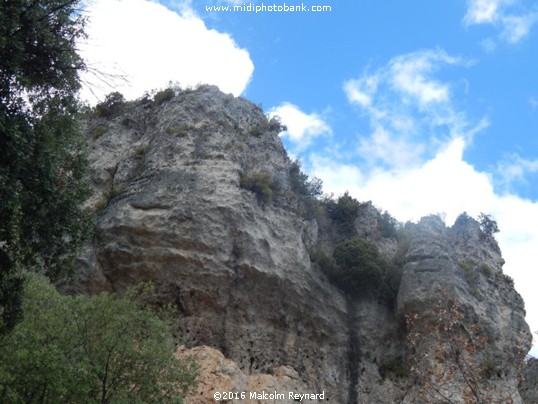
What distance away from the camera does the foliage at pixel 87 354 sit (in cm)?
1540

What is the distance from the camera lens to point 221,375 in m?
21.8

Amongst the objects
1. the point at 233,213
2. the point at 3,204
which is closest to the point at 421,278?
the point at 233,213

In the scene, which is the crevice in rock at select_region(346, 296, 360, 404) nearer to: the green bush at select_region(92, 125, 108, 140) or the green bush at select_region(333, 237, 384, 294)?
the green bush at select_region(333, 237, 384, 294)

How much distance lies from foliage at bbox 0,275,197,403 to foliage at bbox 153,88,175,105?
18.8m

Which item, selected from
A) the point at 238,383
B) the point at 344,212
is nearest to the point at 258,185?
the point at 344,212

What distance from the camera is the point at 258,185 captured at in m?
28.6

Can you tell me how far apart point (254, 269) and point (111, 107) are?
16.8 m

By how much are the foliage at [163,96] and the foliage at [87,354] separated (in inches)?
738

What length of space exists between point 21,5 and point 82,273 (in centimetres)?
1401

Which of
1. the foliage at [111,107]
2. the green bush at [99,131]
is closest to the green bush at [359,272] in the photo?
the green bush at [99,131]

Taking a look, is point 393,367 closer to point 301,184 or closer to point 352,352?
point 352,352

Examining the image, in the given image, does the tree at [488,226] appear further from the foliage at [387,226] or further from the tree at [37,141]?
the tree at [37,141]

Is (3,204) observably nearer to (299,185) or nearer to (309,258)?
(309,258)

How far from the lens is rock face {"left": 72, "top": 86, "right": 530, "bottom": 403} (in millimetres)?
24266
